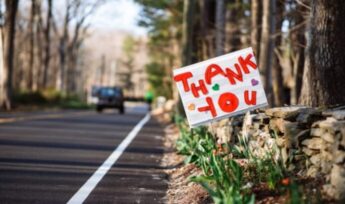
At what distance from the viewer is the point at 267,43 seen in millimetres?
16984

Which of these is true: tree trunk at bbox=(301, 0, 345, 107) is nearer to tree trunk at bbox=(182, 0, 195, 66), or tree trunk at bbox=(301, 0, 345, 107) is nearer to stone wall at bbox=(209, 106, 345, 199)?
stone wall at bbox=(209, 106, 345, 199)

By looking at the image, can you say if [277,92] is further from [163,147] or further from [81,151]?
[81,151]

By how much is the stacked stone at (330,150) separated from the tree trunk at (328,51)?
2066 mm

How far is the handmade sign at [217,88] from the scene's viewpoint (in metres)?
8.25

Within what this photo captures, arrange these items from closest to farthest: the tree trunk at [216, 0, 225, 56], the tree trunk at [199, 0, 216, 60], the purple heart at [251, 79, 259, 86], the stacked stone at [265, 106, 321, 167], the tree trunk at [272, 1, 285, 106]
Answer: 1. the stacked stone at [265, 106, 321, 167]
2. the purple heart at [251, 79, 259, 86]
3. the tree trunk at [272, 1, 285, 106]
4. the tree trunk at [216, 0, 225, 56]
5. the tree trunk at [199, 0, 216, 60]

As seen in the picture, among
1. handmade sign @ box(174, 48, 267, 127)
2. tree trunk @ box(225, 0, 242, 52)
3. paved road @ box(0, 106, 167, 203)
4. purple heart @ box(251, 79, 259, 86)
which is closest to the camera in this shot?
paved road @ box(0, 106, 167, 203)

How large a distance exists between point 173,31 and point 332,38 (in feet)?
127

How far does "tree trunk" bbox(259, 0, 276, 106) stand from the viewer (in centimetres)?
1680

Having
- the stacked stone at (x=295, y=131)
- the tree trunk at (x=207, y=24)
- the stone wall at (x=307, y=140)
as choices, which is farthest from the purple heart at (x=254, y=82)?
the tree trunk at (x=207, y=24)

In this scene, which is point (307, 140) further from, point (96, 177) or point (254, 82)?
point (96, 177)

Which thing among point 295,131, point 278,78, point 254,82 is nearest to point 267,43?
point 278,78

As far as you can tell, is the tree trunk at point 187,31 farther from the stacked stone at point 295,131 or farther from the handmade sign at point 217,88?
the stacked stone at point 295,131

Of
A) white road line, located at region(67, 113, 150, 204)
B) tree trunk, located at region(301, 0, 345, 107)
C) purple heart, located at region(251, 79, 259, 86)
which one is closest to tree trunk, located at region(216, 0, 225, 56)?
white road line, located at region(67, 113, 150, 204)

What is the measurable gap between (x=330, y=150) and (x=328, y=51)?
2977 millimetres
